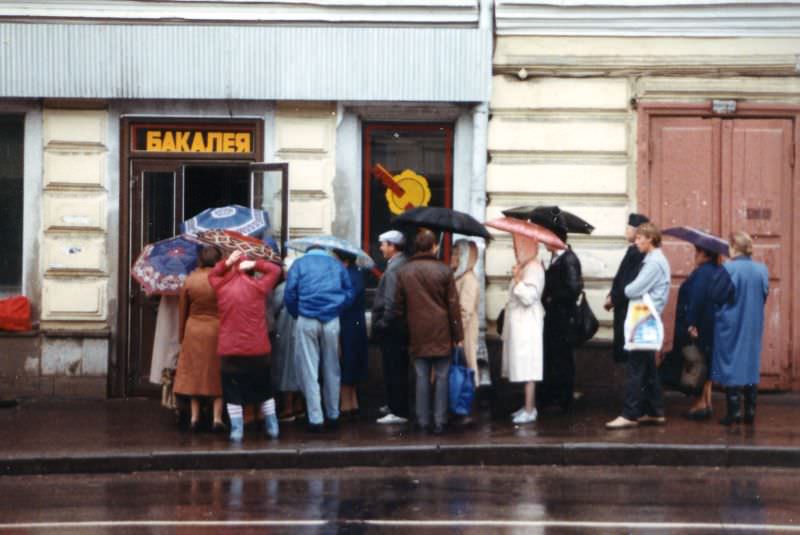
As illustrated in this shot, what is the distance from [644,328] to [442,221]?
1.91m

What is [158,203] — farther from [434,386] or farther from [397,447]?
[397,447]

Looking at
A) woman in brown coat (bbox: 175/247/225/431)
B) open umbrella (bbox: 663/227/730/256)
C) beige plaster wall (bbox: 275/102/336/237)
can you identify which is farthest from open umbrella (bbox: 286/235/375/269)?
open umbrella (bbox: 663/227/730/256)

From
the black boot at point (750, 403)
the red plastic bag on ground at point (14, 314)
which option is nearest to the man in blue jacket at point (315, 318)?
the red plastic bag on ground at point (14, 314)

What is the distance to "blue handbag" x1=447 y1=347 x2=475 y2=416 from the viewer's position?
13.9 m

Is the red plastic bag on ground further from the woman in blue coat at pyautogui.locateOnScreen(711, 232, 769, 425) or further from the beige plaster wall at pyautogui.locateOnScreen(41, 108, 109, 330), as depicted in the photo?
the woman in blue coat at pyautogui.locateOnScreen(711, 232, 769, 425)

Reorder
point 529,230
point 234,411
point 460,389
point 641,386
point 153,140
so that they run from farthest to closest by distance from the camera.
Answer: point 153,140 < point 529,230 < point 460,389 < point 641,386 < point 234,411

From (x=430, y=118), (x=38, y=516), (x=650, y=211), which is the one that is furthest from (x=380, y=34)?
(x=38, y=516)

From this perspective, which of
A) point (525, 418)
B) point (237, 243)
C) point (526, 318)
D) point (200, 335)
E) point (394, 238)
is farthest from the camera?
point (394, 238)

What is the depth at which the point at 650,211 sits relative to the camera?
15922 millimetres

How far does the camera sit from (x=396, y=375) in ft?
47.1

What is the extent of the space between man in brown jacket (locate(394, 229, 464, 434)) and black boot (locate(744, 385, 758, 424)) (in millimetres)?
2530

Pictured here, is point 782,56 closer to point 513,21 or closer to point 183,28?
point 513,21

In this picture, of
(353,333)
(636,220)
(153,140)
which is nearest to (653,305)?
(636,220)

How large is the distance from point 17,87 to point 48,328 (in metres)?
2.37
